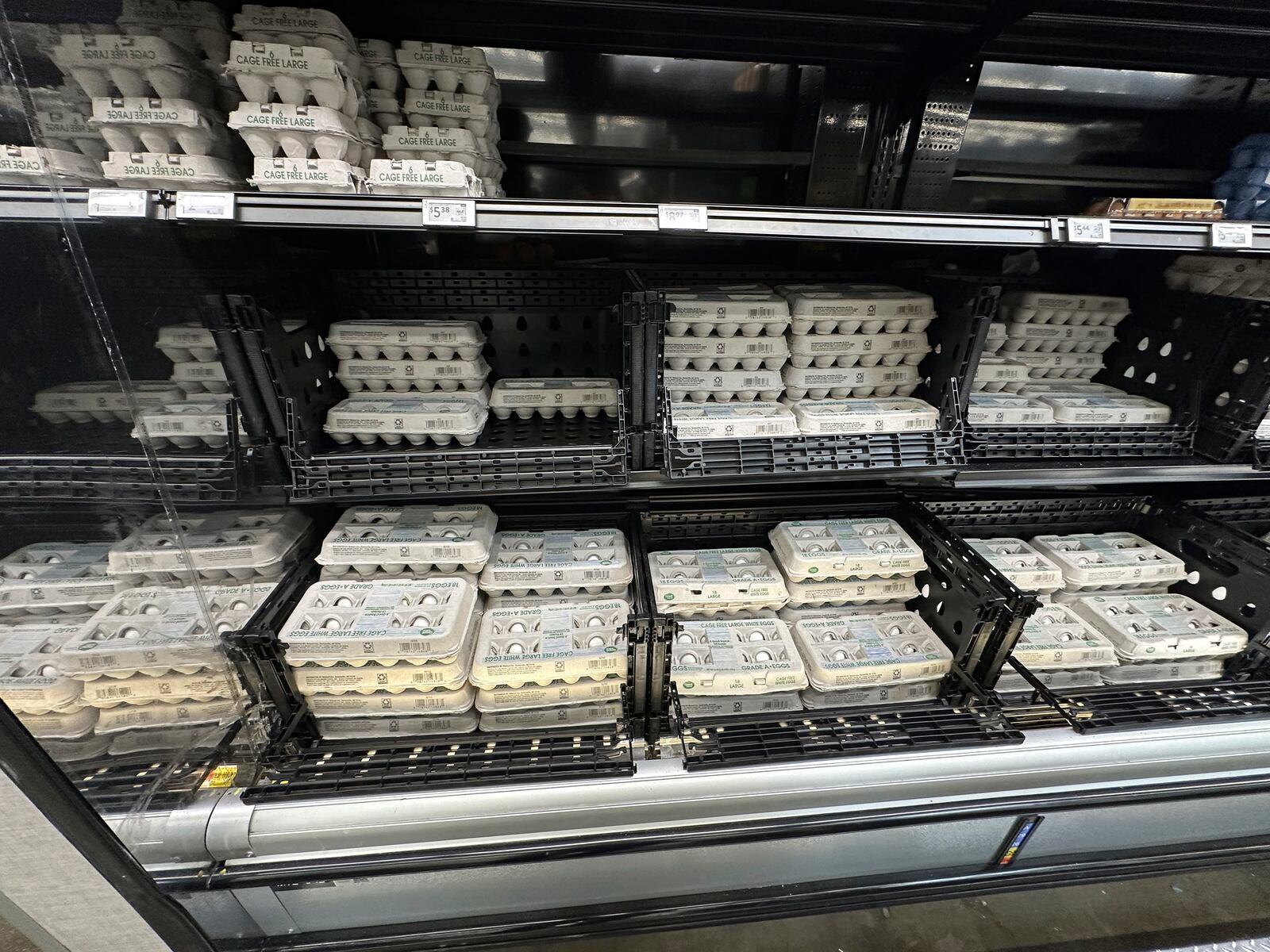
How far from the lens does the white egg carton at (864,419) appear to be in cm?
118

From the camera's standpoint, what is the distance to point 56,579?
108 cm

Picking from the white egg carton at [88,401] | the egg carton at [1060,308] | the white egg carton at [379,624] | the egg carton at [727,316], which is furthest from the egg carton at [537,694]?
the egg carton at [1060,308]

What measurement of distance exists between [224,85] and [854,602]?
1.82 meters

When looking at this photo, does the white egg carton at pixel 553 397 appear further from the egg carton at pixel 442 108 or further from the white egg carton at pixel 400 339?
the egg carton at pixel 442 108

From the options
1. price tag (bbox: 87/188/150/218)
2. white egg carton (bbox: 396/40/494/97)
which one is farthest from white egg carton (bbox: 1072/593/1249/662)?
price tag (bbox: 87/188/150/218)

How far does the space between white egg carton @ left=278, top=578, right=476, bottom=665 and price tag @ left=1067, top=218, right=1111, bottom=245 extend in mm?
1429

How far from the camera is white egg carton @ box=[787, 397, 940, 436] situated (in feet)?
3.88

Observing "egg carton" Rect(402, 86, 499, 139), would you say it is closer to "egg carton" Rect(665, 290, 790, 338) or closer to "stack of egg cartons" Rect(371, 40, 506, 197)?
"stack of egg cartons" Rect(371, 40, 506, 197)

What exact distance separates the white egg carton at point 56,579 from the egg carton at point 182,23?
3.32 feet

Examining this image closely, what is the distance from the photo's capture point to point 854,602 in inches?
54.4

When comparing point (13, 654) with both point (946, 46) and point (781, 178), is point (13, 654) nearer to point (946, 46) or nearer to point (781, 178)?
point (781, 178)

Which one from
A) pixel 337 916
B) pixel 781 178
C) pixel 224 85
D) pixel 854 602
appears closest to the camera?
pixel 224 85

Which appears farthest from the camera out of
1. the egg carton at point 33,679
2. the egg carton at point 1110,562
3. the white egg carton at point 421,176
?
the egg carton at point 1110,562

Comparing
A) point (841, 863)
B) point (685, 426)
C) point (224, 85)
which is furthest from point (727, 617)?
point (224, 85)
